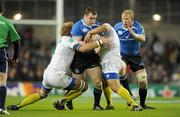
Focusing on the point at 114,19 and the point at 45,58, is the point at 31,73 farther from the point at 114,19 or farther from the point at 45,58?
the point at 114,19

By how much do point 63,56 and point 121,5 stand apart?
1226 cm

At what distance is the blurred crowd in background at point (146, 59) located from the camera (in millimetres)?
23359

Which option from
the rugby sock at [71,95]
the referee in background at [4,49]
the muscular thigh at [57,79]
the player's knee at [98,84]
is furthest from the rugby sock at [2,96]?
the player's knee at [98,84]

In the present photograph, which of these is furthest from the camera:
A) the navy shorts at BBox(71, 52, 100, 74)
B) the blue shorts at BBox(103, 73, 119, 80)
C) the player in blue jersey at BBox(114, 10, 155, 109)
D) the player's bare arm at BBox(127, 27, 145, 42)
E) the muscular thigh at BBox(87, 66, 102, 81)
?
the player in blue jersey at BBox(114, 10, 155, 109)

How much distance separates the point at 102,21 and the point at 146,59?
2193 millimetres

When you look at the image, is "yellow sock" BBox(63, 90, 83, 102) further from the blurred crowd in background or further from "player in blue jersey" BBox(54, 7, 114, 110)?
the blurred crowd in background

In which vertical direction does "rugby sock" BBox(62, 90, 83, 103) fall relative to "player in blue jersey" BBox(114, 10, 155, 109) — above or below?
below

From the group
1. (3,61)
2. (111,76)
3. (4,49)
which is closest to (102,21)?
(111,76)

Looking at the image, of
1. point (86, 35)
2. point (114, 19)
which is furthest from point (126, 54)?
point (114, 19)

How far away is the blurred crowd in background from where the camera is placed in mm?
23359

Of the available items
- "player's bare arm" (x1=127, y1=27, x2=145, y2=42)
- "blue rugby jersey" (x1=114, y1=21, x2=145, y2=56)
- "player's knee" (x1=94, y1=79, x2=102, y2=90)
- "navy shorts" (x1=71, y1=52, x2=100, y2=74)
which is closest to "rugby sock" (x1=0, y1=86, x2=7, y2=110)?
"navy shorts" (x1=71, y1=52, x2=100, y2=74)

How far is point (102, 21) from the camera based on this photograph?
77.1 feet

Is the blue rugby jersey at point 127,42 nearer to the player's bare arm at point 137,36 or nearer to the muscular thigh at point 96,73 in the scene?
the player's bare arm at point 137,36

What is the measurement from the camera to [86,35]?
12.0 m
